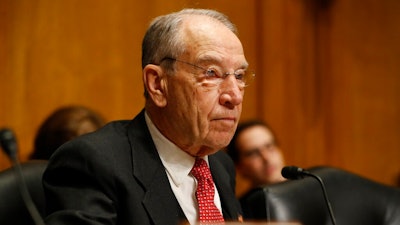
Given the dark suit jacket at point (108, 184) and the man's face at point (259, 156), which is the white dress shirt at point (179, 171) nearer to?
the dark suit jacket at point (108, 184)

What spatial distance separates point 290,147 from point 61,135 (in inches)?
76.9

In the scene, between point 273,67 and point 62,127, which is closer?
point 62,127

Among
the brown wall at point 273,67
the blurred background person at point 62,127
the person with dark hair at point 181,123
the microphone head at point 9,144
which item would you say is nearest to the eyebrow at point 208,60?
the person with dark hair at point 181,123

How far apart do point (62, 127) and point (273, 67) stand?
1.82m

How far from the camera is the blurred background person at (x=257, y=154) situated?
434 centimetres

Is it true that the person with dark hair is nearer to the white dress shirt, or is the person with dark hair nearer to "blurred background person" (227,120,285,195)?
the white dress shirt

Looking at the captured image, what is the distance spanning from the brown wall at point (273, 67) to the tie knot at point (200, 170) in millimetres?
1687

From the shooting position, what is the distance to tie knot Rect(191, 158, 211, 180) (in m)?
2.43

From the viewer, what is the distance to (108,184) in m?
2.13

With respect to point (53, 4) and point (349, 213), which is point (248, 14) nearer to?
point (53, 4)

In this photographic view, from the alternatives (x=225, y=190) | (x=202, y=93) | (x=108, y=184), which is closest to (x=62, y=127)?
(x=225, y=190)

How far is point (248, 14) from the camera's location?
4859mm

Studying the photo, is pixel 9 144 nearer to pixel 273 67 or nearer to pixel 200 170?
pixel 200 170

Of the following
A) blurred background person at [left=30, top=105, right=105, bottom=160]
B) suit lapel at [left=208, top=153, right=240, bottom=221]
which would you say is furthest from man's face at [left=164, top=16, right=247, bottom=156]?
blurred background person at [left=30, top=105, right=105, bottom=160]
